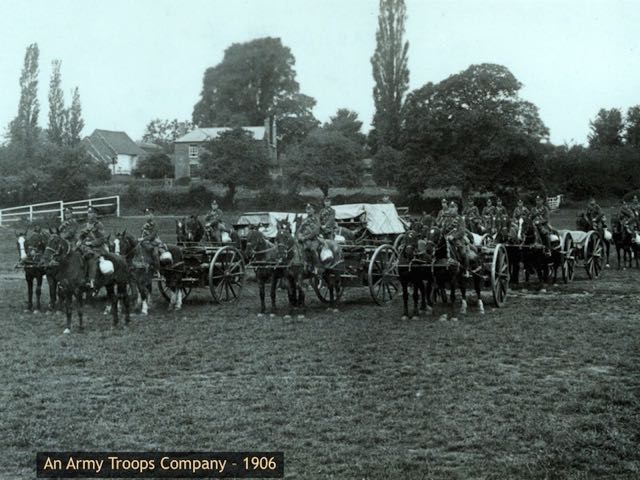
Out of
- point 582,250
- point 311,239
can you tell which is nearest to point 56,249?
point 311,239

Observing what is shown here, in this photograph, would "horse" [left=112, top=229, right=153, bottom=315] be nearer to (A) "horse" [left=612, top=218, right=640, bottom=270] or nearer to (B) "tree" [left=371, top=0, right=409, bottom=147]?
(A) "horse" [left=612, top=218, right=640, bottom=270]

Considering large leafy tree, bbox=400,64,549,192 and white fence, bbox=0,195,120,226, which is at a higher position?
large leafy tree, bbox=400,64,549,192

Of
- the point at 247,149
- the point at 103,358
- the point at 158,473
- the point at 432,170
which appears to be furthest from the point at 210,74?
the point at 158,473

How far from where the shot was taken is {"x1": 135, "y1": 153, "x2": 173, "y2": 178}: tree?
6712 cm

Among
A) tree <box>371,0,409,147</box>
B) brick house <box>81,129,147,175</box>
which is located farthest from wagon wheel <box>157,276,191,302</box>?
brick house <box>81,129,147,175</box>

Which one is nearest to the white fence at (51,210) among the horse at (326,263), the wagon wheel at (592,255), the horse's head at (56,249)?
the horse's head at (56,249)

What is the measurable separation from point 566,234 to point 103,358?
12854 millimetres

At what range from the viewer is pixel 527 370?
32.3 feet

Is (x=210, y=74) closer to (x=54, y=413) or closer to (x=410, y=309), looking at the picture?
(x=410, y=309)

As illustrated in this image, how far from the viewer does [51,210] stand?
126 feet

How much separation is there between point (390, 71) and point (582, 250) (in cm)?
4163

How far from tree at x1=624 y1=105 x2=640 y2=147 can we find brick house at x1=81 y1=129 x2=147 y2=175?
166ft

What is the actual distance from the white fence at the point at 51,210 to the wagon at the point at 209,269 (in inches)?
721

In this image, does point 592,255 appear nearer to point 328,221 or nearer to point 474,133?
point 328,221
